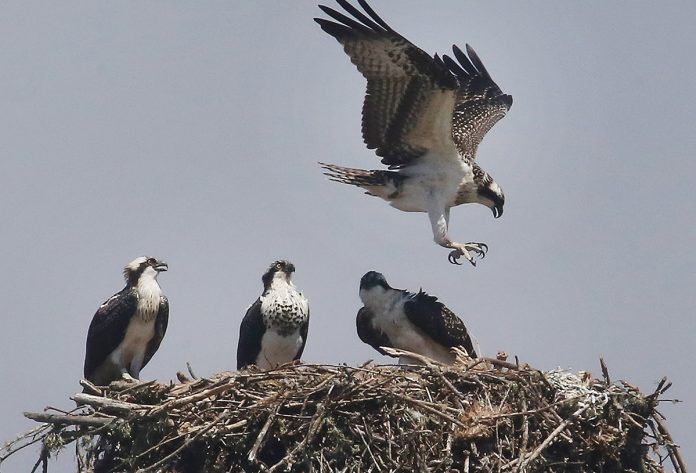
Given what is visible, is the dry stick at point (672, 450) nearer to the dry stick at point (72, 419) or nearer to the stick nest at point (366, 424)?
the stick nest at point (366, 424)

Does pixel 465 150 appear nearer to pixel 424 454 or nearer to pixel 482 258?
pixel 482 258

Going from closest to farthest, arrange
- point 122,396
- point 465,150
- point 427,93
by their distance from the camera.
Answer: point 122,396 < point 427,93 < point 465,150

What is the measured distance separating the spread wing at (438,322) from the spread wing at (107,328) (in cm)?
231

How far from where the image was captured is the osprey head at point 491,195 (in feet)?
45.6

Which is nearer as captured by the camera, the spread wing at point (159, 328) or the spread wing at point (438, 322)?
the spread wing at point (159, 328)

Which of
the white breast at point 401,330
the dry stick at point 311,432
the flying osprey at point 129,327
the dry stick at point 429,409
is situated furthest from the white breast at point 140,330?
the dry stick at point 429,409

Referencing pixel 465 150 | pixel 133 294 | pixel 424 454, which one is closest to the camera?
pixel 424 454

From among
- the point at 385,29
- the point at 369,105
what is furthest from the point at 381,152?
the point at 385,29

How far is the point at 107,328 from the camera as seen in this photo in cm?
1181

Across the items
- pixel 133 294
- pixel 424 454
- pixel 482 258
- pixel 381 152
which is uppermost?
pixel 381 152

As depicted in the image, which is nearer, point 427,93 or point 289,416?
point 289,416

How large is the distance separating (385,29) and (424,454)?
13.9ft

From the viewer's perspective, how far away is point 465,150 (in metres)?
14.4

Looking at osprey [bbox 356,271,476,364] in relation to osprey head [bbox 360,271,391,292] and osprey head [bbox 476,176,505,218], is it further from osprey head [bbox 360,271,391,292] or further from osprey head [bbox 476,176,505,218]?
osprey head [bbox 476,176,505,218]
